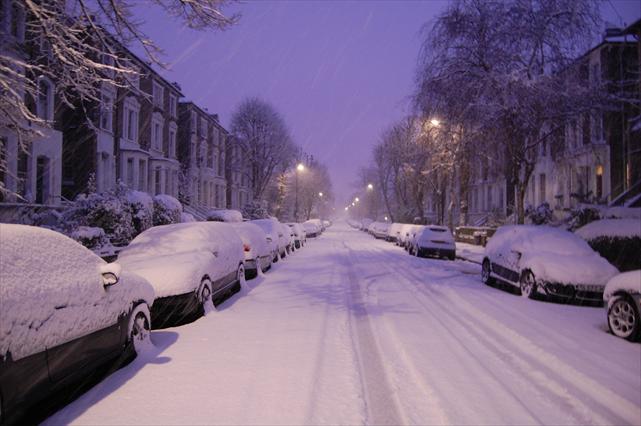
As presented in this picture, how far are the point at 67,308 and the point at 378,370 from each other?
330cm

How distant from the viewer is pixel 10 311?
12.0ft

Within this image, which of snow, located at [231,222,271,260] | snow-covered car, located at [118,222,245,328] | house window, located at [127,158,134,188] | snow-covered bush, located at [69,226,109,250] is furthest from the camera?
house window, located at [127,158,134,188]

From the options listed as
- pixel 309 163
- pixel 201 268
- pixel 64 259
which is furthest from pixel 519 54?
pixel 309 163

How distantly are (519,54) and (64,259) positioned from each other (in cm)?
1600

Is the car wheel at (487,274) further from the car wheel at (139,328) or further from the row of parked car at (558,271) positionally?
the car wheel at (139,328)

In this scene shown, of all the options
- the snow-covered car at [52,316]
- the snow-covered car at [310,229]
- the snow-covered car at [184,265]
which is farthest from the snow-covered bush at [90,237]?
the snow-covered car at [310,229]

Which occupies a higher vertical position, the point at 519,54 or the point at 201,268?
the point at 519,54

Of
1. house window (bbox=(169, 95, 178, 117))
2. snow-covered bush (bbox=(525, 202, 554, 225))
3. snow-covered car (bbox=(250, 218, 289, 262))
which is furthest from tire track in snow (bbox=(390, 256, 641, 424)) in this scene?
house window (bbox=(169, 95, 178, 117))

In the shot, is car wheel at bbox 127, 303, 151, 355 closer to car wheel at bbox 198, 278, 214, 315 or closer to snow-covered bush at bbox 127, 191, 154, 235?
car wheel at bbox 198, 278, 214, 315

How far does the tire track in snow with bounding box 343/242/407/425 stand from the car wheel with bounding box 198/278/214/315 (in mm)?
2596

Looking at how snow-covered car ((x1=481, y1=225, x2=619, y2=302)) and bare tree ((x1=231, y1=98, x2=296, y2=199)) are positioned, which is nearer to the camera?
snow-covered car ((x1=481, y1=225, x2=619, y2=302))

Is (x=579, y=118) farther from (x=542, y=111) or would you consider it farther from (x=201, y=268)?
(x=201, y=268)

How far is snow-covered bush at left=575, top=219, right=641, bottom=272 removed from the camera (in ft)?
47.3

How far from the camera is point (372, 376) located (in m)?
5.27
